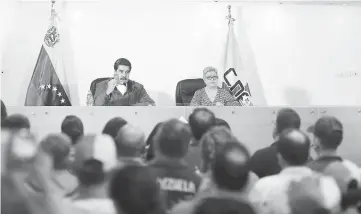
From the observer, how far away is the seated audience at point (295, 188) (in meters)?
1.86

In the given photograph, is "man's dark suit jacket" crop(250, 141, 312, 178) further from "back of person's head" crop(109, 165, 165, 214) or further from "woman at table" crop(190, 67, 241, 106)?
"woman at table" crop(190, 67, 241, 106)

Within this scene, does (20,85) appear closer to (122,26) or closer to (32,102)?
(32,102)

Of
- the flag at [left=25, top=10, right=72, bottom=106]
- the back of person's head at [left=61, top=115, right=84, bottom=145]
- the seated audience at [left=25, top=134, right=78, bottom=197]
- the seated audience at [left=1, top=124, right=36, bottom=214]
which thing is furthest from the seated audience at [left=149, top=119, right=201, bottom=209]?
the flag at [left=25, top=10, right=72, bottom=106]

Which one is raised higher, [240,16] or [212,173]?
[240,16]

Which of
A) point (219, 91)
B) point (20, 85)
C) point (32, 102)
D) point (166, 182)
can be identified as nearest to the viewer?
point (166, 182)

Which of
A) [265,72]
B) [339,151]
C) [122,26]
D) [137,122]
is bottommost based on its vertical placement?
[339,151]

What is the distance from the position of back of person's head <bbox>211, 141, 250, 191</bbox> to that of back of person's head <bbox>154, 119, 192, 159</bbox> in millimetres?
322

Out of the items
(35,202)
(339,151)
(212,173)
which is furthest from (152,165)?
(339,151)

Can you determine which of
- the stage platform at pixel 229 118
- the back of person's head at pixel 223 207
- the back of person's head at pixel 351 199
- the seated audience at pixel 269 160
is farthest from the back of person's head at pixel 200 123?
the back of person's head at pixel 223 207

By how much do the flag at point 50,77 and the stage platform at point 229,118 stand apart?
2.02 metres

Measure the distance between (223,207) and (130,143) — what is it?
2.43 feet

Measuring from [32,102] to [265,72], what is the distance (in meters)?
3.00

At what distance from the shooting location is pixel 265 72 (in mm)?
6648

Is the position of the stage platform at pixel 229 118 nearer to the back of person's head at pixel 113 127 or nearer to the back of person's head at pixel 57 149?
the back of person's head at pixel 113 127
